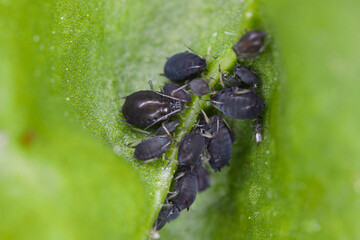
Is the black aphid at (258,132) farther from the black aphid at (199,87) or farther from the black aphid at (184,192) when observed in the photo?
the black aphid at (184,192)

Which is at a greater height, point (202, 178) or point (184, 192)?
point (184, 192)

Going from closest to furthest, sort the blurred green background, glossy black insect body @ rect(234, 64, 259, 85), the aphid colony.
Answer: the blurred green background < glossy black insect body @ rect(234, 64, 259, 85) < the aphid colony

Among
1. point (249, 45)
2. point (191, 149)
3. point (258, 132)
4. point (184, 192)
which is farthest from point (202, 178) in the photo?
point (249, 45)

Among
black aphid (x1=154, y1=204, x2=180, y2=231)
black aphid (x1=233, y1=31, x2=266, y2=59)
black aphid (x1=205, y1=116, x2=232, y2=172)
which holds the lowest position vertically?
black aphid (x1=154, y1=204, x2=180, y2=231)

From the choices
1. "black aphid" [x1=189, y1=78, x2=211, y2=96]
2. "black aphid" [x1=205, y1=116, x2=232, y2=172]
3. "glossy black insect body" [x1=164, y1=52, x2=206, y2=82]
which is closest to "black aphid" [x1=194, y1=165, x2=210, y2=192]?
"black aphid" [x1=205, y1=116, x2=232, y2=172]

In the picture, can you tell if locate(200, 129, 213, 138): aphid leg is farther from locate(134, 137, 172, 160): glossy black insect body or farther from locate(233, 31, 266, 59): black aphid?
locate(233, 31, 266, 59): black aphid

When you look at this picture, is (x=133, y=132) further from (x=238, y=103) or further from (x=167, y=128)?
(x=238, y=103)

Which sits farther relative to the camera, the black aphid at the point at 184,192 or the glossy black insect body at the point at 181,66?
the glossy black insect body at the point at 181,66

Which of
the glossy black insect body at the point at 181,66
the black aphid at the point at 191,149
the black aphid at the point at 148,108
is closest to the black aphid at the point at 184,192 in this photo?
the black aphid at the point at 191,149
